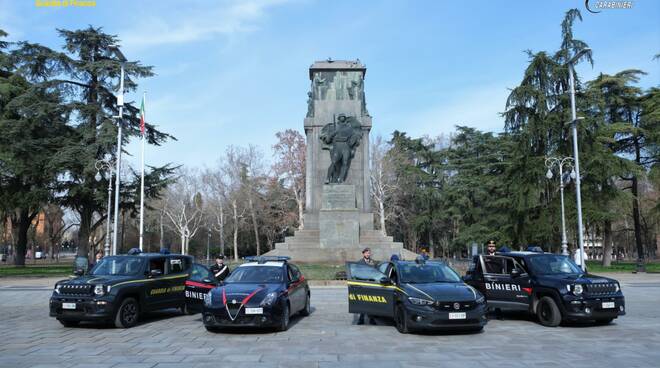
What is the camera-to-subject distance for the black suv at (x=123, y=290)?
11.4 metres

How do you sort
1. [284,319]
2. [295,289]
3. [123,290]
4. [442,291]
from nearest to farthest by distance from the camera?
[442,291], [284,319], [123,290], [295,289]

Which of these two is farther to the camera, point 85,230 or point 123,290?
point 85,230

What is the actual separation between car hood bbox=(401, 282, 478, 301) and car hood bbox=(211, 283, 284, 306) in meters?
2.79

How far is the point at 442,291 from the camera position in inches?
414

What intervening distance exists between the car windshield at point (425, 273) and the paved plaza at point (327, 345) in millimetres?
1199

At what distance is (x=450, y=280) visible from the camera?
11484 millimetres

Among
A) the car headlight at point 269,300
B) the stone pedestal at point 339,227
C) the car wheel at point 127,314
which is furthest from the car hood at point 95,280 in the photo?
the stone pedestal at point 339,227

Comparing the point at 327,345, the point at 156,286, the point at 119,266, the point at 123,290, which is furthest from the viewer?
the point at 156,286

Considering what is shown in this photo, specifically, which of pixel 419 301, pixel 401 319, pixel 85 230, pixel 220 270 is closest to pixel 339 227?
pixel 220 270

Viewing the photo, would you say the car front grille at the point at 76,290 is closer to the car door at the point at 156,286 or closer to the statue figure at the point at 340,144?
the car door at the point at 156,286

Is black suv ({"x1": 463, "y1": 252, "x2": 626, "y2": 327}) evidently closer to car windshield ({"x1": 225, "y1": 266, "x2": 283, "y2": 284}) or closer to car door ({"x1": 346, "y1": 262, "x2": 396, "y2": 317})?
car door ({"x1": 346, "y1": 262, "x2": 396, "y2": 317})

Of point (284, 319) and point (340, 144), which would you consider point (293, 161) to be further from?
point (284, 319)

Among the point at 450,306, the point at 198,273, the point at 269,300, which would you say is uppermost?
the point at 198,273

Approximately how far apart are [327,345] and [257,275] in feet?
10.8
